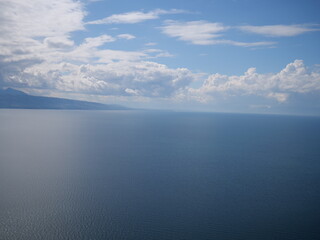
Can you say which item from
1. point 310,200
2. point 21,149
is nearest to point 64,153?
point 21,149

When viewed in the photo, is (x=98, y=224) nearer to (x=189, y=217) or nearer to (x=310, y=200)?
(x=189, y=217)

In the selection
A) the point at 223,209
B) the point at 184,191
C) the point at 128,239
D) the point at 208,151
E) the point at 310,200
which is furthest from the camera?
the point at 208,151

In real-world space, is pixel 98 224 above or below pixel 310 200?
below

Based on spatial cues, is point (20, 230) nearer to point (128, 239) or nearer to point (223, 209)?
point (128, 239)

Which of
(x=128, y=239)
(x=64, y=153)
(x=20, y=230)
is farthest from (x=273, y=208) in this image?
(x=64, y=153)

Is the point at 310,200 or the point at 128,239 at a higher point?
the point at 310,200

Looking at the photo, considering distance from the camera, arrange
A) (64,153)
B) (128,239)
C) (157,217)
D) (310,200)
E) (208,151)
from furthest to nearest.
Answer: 1. (208,151)
2. (64,153)
3. (310,200)
4. (157,217)
5. (128,239)

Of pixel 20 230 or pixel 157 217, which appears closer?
pixel 20 230

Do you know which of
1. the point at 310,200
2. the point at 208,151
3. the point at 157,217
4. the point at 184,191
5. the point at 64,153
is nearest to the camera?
the point at 157,217

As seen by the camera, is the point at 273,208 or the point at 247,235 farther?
the point at 273,208
